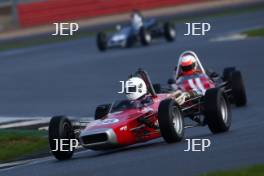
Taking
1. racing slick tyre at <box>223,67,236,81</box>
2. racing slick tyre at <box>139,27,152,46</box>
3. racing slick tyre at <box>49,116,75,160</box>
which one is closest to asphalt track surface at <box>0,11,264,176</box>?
racing slick tyre at <box>49,116,75,160</box>

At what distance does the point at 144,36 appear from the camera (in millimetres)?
42000

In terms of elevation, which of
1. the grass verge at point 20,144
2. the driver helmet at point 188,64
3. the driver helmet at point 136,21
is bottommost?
the grass verge at point 20,144

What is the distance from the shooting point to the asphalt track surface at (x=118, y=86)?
13.4 meters

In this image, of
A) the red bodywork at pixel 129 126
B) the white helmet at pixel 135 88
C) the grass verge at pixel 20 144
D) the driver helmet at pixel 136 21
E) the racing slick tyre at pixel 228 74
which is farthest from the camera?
the driver helmet at pixel 136 21

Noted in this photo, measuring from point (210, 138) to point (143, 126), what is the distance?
0.98 metres

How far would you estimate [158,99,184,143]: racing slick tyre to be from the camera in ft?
50.1

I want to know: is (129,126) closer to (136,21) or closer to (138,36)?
(136,21)

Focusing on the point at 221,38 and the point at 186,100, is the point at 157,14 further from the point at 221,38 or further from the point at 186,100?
the point at 186,100

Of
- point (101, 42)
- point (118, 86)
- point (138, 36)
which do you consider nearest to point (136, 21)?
point (138, 36)

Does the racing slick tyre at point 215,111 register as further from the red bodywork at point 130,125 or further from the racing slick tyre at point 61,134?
the racing slick tyre at point 61,134

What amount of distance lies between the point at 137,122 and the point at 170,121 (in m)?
0.78

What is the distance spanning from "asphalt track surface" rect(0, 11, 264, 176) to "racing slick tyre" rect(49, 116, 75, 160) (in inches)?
6.2

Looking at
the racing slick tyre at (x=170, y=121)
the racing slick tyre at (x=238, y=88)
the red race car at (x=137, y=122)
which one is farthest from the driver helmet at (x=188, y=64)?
the racing slick tyre at (x=170, y=121)

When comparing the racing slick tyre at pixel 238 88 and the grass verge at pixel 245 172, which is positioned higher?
the racing slick tyre at pixel 238 88
